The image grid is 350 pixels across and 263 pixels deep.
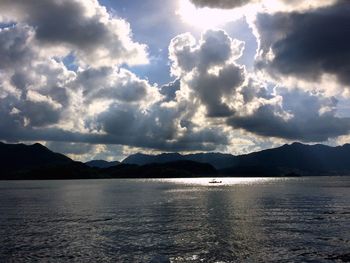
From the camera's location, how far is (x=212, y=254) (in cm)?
6238

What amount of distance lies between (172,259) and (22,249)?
85.4 ft

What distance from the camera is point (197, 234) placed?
267ft

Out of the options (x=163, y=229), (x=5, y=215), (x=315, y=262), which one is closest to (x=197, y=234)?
(x=163, y=229)

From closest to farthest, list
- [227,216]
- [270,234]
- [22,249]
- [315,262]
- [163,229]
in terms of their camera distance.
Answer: [315,262], [22,249], [270,234], [163,229], [227,216]

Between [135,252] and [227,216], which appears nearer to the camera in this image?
[135,252]

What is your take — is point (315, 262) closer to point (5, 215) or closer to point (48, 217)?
point (48, 217)

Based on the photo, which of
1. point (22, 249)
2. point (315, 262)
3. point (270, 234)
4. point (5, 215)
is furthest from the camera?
point (5, 215)

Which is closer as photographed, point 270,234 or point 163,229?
point 270,234

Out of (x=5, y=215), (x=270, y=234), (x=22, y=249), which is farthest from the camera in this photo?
(x=5, y=215)

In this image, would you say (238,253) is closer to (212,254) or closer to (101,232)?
(212,254)

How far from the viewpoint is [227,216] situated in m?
112

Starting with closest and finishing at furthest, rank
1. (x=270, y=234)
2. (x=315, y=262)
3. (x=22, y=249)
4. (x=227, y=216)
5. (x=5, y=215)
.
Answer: (x=315, y=262), (x=22, y=249), (x=270, y=234), (x=227, y=216), (x=5, y=215)

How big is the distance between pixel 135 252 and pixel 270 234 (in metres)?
29.3

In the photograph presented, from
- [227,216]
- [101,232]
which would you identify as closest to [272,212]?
[227,216]
